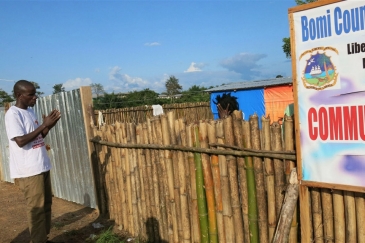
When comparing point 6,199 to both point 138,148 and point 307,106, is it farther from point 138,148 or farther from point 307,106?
point 307,106

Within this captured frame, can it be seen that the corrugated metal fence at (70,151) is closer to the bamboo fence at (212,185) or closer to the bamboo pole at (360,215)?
the bamboo fence at (212,185)

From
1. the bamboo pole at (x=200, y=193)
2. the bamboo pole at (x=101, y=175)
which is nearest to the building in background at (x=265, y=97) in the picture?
the bamboo pole at (x=101, y=175)

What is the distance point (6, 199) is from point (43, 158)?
4.43m

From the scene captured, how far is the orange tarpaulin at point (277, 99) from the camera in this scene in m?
15.9

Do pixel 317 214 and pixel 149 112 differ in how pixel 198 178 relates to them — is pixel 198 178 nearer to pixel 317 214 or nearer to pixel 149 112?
pixel 317 214

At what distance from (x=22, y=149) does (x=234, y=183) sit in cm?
256

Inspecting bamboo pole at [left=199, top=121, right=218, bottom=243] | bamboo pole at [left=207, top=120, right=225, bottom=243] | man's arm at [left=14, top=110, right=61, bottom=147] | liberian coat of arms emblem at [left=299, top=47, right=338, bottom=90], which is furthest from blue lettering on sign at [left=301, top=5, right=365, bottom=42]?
man's arm at [left=14, top=110, right=61, bottom=147]

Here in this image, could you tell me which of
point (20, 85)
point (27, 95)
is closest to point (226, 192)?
point (27, 95)

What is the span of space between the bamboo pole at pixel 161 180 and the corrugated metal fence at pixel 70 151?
2.01 m

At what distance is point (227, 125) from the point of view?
3.63 meters

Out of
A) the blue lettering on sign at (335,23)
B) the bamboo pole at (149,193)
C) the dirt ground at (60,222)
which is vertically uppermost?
the blue lettering on sign at (335,23)

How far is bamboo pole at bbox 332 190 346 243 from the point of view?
9.60ft

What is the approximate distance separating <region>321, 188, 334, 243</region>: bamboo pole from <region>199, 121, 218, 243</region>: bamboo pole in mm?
1232

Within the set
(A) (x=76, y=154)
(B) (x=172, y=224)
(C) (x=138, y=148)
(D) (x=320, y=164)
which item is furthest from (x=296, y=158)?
(A) (x=76, y=154)
